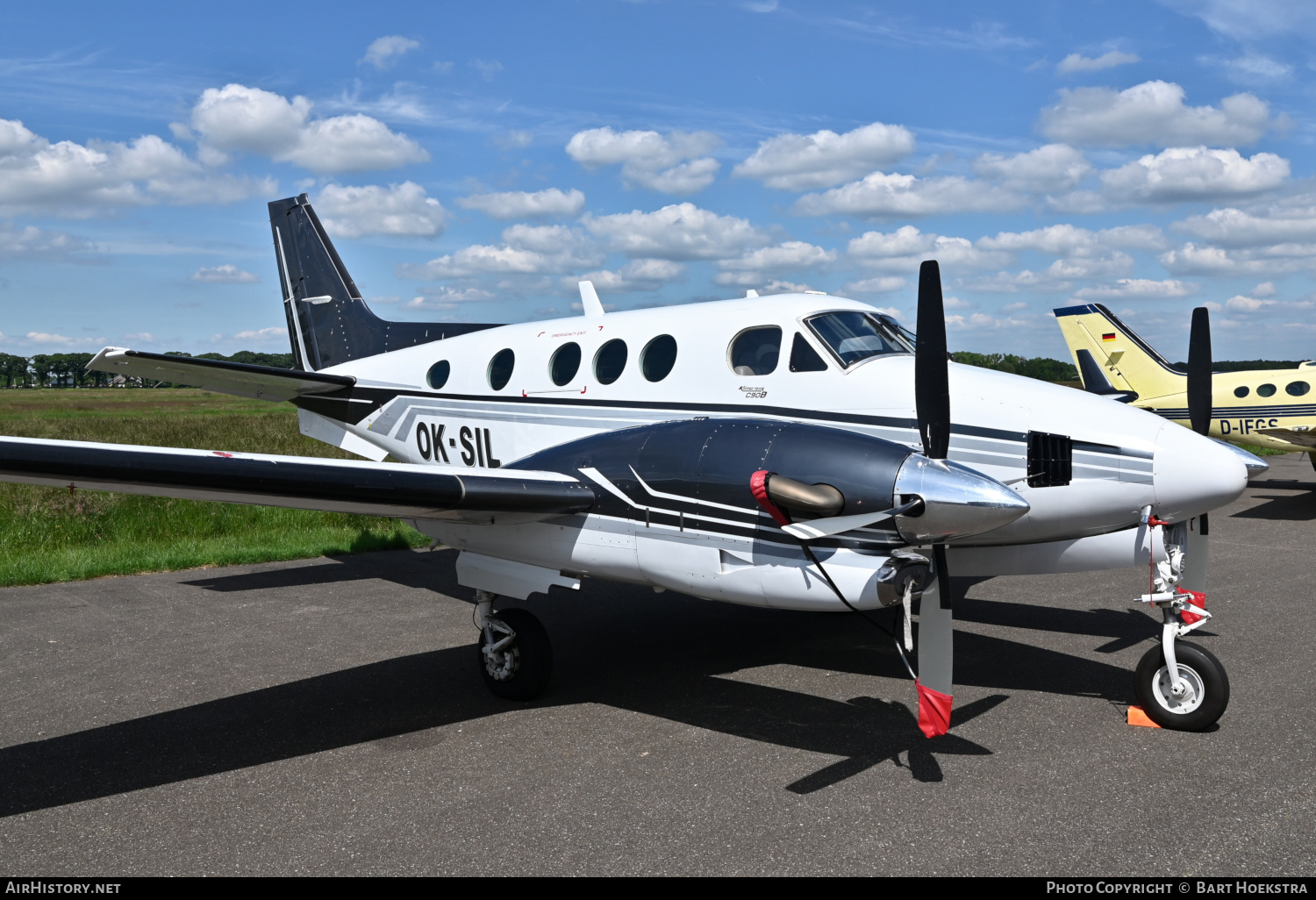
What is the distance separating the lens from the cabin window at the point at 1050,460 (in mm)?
5594

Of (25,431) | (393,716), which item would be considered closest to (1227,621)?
(393,716)

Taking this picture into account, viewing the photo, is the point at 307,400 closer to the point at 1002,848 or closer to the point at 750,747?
the point at 750,747

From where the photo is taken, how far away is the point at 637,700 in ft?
20.5

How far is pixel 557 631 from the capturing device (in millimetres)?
8250

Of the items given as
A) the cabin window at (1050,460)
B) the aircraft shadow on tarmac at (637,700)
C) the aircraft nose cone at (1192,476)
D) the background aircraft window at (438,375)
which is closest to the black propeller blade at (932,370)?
the cabin window at (1050,460)

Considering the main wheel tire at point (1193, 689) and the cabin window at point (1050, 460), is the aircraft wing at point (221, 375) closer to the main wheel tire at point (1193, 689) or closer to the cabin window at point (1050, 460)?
the cabin window at point (1050, 460)

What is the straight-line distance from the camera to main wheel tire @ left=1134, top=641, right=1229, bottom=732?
17.4ft

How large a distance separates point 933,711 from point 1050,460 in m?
1.85

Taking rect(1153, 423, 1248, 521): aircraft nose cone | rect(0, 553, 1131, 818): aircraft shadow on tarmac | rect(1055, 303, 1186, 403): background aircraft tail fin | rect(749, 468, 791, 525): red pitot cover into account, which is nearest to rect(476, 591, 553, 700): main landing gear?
rect(0, 553, 1131, 818): aircraft shadow on tarmac

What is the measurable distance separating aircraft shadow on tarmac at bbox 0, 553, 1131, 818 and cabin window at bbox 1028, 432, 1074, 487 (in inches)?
61.3

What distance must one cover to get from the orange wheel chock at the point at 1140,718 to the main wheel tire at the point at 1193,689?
0.11 feet

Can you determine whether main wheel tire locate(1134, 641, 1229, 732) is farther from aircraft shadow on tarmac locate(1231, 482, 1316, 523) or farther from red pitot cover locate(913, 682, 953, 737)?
aircraft shadow on tarmac locate(1231, 482, 1316, 523)

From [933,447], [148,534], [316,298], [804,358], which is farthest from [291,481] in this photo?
[148,534]

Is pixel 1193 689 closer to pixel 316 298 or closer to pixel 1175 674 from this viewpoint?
pixel 1175 674
